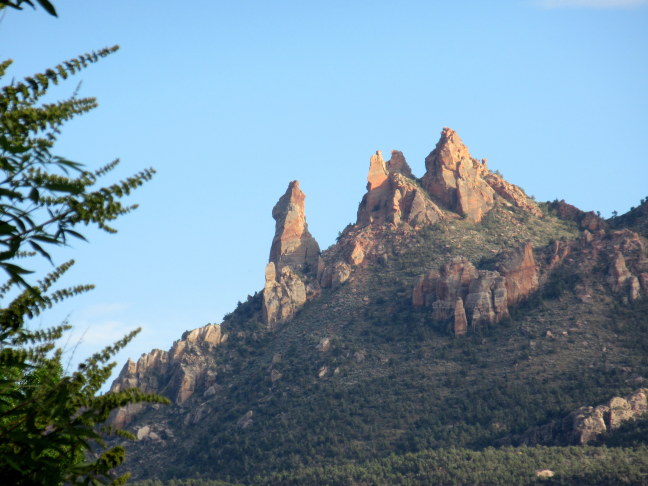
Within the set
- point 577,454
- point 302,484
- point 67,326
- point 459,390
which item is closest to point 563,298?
point 459,390

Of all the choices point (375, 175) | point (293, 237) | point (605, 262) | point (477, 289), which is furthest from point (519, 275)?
point (293, 237)

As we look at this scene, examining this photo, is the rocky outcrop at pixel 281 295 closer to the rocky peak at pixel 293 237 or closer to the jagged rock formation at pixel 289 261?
the jagged rock formation at pixel 289 261

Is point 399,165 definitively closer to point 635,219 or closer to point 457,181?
point 457,181

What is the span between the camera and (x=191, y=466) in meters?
105

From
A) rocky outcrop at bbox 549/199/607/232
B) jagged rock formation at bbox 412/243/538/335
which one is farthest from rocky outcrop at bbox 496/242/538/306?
rocky outcrop at bbox 549/199/607/232

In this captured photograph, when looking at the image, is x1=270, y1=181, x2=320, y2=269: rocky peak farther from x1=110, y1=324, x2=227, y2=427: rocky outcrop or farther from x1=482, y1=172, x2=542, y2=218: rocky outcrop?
x1=482, y1=172, x2=542, y2=218: rocky outcrop

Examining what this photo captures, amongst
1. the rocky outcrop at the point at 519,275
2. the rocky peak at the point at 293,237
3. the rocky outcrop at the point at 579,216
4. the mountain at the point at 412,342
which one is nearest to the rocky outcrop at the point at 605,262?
the mountain at the point at 412,342

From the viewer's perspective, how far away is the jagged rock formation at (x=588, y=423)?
88.4m

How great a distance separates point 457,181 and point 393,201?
9821 millimetres

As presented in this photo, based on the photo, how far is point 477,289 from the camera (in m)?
115

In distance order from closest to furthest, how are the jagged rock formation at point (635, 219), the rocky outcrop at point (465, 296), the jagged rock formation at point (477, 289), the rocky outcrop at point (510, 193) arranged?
the rocky outcrop at point (465, 296)
the jagged rock formation at point (477, 289)
the jagged rock formation at point (635, 219)
the rocky outcrop at point (510, 193)

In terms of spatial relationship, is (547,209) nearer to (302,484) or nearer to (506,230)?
(506,230)

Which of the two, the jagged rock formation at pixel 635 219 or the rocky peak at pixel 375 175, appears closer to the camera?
the jagged rock formation at pixel 635 219

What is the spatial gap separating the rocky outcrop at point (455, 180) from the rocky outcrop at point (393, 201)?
2687 mm
